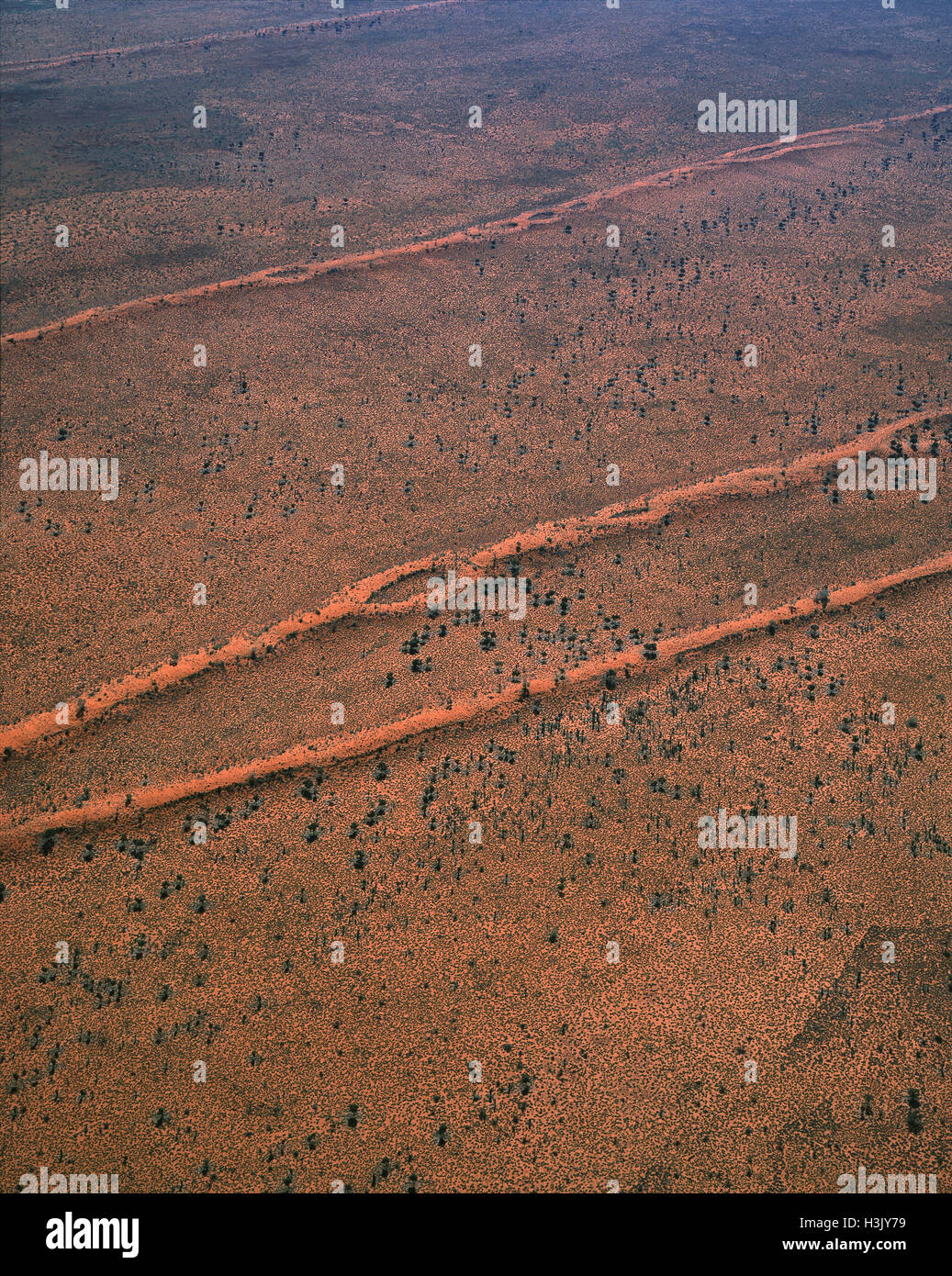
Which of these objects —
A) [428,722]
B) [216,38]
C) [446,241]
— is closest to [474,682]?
[428,722]

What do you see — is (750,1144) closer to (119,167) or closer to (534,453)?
(534,453)

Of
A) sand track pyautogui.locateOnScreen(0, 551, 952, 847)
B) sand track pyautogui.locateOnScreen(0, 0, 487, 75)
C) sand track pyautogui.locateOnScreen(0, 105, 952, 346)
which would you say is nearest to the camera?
sand track pyautogui.locateOnScreen(0, 551, 952, 847)

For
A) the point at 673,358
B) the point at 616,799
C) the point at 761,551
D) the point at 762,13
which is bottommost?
the point at 616,799

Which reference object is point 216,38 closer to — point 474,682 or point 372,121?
point 372,121

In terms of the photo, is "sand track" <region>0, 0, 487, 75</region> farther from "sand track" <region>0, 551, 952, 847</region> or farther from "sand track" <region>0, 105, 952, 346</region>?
"sand track" <region>0, 551, 952, 847</region>

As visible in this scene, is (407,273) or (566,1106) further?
(407,273)

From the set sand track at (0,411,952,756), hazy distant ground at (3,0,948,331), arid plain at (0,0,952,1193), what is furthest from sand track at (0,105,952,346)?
sand track at (0,411,952,756)

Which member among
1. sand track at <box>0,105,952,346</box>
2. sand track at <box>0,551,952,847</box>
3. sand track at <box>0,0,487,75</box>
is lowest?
sand track at <box>0,551,952,847</box>
